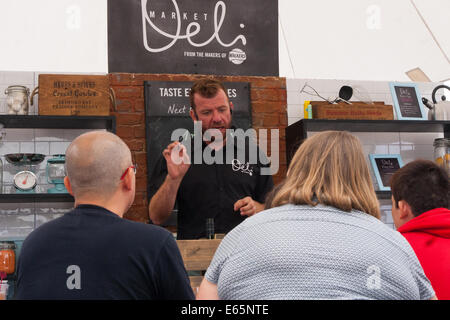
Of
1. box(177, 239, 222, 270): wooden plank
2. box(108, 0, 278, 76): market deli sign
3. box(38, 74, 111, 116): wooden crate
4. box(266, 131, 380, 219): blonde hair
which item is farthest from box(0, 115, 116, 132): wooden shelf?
box(266, 131, 380, 219): blonde hair

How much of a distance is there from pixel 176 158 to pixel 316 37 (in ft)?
12.8

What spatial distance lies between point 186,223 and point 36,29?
3.26 meters

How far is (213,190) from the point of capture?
11.7ft

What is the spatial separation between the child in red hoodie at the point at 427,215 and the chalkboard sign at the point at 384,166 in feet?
7.30

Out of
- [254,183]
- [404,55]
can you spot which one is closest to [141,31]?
[254,183]

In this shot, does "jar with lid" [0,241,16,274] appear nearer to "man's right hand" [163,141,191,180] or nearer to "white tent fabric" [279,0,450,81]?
"man's right hand" [163,141,191,180]

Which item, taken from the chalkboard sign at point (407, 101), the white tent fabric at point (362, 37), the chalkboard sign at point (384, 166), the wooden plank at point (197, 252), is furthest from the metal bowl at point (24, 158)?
the white tent fabric at point (362, 37)

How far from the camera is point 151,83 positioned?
164 inches

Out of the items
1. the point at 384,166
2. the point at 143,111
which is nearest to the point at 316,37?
the point at 384,166

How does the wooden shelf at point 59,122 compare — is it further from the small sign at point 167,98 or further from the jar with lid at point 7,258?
the jar with lid at point 7,258

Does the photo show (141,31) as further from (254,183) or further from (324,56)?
(324,56)

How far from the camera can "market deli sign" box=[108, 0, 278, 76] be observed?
421 cm

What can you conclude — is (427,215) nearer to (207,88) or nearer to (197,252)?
(197,252)

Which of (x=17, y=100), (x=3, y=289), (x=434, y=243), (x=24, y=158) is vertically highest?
(x=17, y=100)
